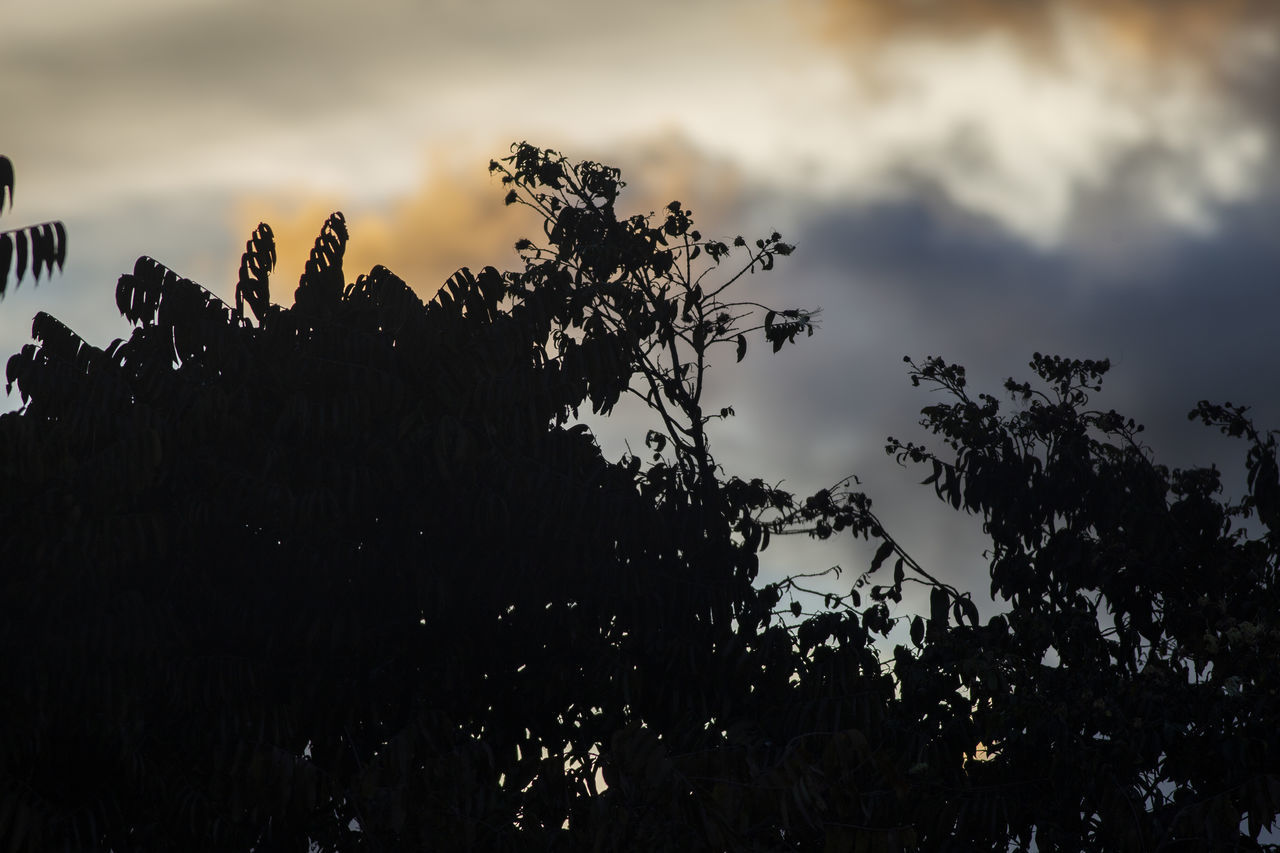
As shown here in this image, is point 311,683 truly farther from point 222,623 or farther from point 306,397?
point 306,397

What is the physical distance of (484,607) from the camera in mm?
10539

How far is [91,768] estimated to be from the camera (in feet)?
28.6

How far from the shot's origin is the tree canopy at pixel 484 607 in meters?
8.63

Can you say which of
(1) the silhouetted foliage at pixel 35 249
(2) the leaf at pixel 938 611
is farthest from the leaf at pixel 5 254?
(2) the leaf at pixel 938 611

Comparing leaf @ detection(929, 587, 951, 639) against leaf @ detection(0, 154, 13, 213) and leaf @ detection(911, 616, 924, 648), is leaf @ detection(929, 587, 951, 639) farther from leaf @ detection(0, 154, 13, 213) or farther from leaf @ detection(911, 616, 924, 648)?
leaf @ detection(0, 154, 13, 213)

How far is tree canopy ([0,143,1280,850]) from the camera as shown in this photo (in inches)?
340

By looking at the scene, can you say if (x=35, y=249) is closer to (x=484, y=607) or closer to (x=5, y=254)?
(x=5, y=254)

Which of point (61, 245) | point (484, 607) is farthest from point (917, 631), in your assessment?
point (61, 245)

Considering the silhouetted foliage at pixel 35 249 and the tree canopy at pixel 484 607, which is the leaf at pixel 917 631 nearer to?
the tree canopy at pixel 484 607

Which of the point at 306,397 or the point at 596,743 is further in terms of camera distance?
the point at 596,743

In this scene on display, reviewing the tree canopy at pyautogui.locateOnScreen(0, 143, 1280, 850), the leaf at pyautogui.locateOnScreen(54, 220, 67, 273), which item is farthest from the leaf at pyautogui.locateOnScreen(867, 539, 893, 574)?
A: the leaf at pyautogui.locateOnScreen(54, 220, 67, 273)

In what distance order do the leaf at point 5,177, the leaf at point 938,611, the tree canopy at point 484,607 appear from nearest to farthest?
the leaf at point 5,177 → the tree canopy at point 484,607 → the leaf at point 938,611

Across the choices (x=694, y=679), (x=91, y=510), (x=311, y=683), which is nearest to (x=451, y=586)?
(x=311, y=683)

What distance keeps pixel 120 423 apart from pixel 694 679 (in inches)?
186
